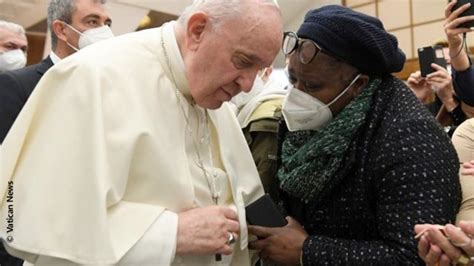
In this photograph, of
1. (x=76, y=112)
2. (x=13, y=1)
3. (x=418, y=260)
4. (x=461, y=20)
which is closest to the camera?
(x=76, y=112)

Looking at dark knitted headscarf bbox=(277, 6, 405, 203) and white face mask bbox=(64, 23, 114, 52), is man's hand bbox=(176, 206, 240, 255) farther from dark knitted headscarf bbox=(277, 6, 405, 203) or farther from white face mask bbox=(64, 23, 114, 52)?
white face mask bbox=(64, 23, 114, 52)

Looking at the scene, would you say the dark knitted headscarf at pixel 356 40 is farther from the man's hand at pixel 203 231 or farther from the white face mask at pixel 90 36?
the white face mask at pixel 90 36

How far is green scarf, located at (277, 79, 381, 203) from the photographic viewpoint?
1.52 m

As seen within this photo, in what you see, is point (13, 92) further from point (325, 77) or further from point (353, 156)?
point (353, 156)

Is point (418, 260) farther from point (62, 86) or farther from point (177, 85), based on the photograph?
point (62, 86)

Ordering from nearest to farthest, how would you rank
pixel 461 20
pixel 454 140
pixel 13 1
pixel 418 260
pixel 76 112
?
pixel 76 112, pixel 418 260, pixel 454 140, pixel 461 20, pixel 13 1

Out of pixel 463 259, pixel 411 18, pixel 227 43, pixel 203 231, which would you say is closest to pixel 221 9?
pixel 227 43

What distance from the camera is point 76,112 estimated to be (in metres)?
1.23

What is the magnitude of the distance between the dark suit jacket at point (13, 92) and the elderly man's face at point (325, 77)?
1028mm

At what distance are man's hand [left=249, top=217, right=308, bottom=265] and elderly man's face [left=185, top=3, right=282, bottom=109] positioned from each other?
17.3 inches

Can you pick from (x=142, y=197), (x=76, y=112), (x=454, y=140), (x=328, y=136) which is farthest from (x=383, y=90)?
(x=76, y=112)

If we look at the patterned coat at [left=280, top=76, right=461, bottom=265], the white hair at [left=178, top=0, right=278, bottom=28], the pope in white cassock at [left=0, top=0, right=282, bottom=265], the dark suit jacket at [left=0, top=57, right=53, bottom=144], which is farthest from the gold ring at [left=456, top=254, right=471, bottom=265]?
the dark suit jacket at [left=0, top=57, right=53, bottom=144]

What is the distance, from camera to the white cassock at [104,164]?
1.17 meters

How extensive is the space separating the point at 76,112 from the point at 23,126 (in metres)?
0.15
